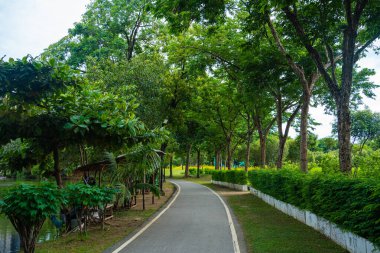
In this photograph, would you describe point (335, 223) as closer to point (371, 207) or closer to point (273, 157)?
point (371, 207)

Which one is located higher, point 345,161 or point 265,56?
point 265,56

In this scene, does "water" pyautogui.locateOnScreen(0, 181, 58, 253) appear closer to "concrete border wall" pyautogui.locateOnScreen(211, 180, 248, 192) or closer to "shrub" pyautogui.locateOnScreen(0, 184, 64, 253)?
"shrub" pyautogui.locateOnScreen(0, 184, 64, 253)

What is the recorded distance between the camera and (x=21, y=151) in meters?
12.9

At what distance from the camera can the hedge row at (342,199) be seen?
6.84m

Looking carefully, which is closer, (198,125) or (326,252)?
(326,252)

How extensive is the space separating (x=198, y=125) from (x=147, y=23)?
13.5 metres

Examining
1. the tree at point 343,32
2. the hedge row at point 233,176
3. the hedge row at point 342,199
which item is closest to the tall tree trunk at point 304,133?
the hedge row at point 342,199

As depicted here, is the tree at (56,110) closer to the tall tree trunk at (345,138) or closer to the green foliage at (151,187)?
the green foliage at (151,187)

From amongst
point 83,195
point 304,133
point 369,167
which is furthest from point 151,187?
point 369,167

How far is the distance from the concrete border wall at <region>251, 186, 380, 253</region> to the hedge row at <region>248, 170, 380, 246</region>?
6.5 inches

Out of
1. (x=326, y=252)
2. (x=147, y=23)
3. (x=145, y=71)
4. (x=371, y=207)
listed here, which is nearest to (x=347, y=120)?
(x=326, y=252)

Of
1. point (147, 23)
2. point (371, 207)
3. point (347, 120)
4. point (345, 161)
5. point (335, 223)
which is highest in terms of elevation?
point (147, 23)

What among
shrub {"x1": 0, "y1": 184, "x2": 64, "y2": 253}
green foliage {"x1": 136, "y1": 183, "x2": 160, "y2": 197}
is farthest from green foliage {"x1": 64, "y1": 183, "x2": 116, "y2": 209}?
green foliage {"x1": 136, "y1": 183, "x2": 160, "y2": 197}

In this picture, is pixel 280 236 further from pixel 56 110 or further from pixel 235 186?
pixel 235 186
